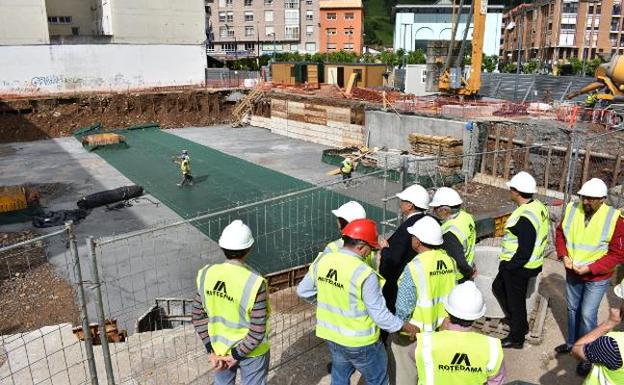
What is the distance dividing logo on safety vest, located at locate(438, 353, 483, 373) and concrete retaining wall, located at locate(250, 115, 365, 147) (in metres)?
21.4

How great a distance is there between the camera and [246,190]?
18.2m

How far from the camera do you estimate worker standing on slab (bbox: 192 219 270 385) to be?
3.36 meters

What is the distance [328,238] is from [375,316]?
756cm

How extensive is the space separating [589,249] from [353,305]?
2813mm

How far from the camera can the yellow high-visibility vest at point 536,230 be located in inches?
188

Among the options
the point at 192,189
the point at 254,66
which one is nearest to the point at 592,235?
the point at 192,189

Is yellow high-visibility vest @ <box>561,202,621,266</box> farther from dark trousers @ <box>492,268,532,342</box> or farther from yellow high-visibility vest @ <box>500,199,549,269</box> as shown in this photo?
dark trousers @ <box>492,268,532,342</box>

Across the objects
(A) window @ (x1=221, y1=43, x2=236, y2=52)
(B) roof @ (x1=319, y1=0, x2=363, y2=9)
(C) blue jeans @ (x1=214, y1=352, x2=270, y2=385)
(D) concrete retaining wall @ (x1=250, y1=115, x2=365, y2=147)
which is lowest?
(D) concrete retaining wall @ (x1=250, y1=115, x2=365, y2=147)

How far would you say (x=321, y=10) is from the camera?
83.2m

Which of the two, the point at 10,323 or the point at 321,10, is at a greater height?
the point at 321,10

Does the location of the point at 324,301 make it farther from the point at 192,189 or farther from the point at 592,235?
the point at 192,189

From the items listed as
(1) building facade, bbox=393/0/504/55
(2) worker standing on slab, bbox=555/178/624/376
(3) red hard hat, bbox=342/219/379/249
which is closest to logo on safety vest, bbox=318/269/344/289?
(3) red hard hat, bbox=342/219/379/249

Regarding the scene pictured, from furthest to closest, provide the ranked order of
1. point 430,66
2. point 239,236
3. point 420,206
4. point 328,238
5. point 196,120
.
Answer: point 196,120
point 430,66
point 328,238
point 420,206
point 239,236

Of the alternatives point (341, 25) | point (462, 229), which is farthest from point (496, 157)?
point (341, 25)
